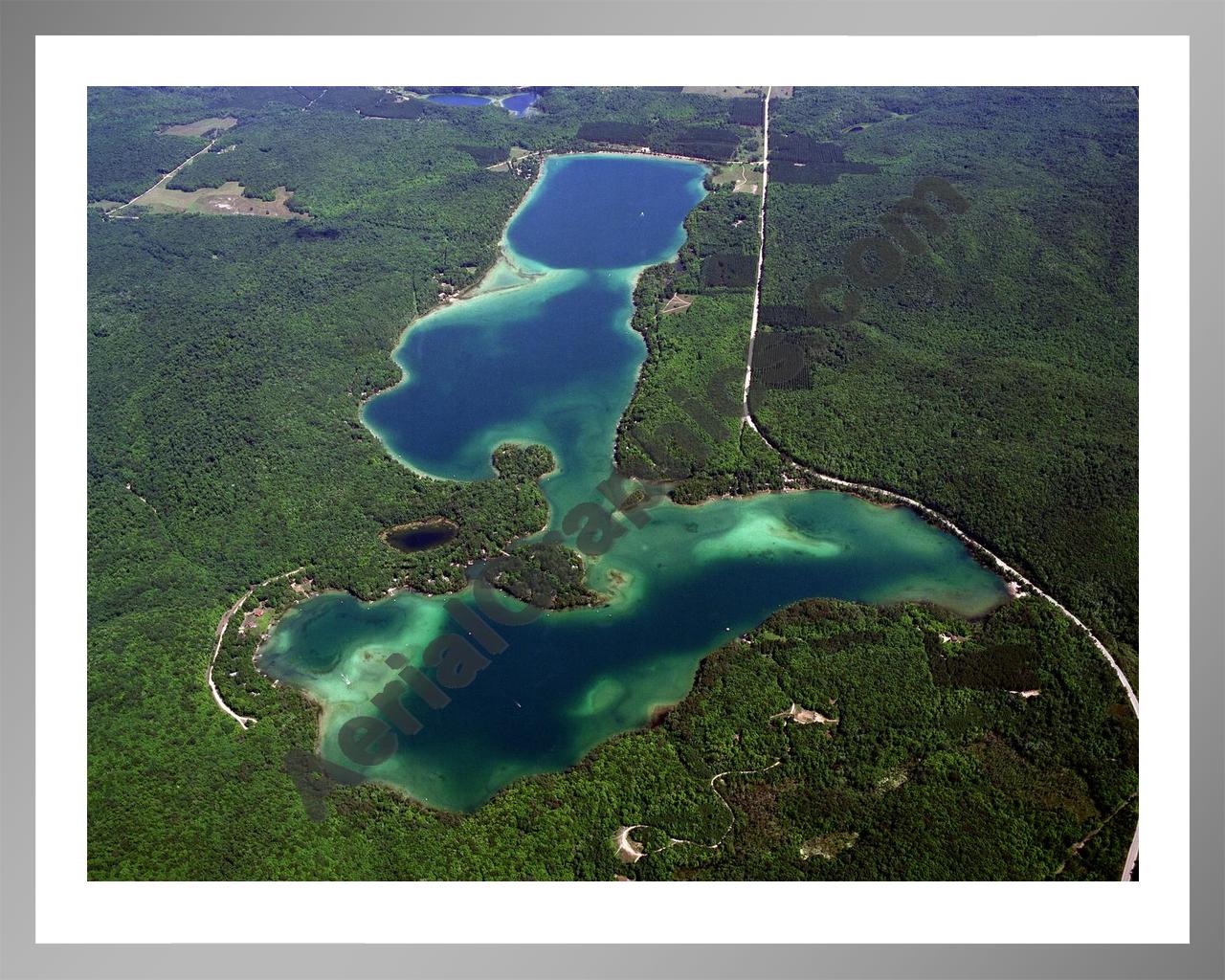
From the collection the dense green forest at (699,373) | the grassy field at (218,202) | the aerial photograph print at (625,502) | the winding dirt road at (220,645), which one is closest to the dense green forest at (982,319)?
the aerial photograph print at (625,502)

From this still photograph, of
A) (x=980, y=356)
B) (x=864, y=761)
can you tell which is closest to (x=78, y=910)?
(x=864, y=761)

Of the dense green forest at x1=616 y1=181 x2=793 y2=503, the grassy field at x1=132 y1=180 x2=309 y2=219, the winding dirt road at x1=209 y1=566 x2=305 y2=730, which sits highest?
the grassy field at x1=132 y1=180 x2=309 y2=219

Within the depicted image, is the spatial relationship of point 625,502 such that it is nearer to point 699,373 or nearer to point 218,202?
point 699,373

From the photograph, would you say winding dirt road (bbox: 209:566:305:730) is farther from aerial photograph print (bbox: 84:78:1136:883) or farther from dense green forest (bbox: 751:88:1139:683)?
dense green forest (bbox: 751:88:1139:683)

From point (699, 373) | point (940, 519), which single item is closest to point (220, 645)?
point (699, 373)

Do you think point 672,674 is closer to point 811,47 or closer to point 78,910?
point 78,910

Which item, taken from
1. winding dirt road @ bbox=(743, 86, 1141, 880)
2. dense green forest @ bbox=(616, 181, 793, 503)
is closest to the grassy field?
dense green forest @ bbox=(616, 181, 793, 503)
